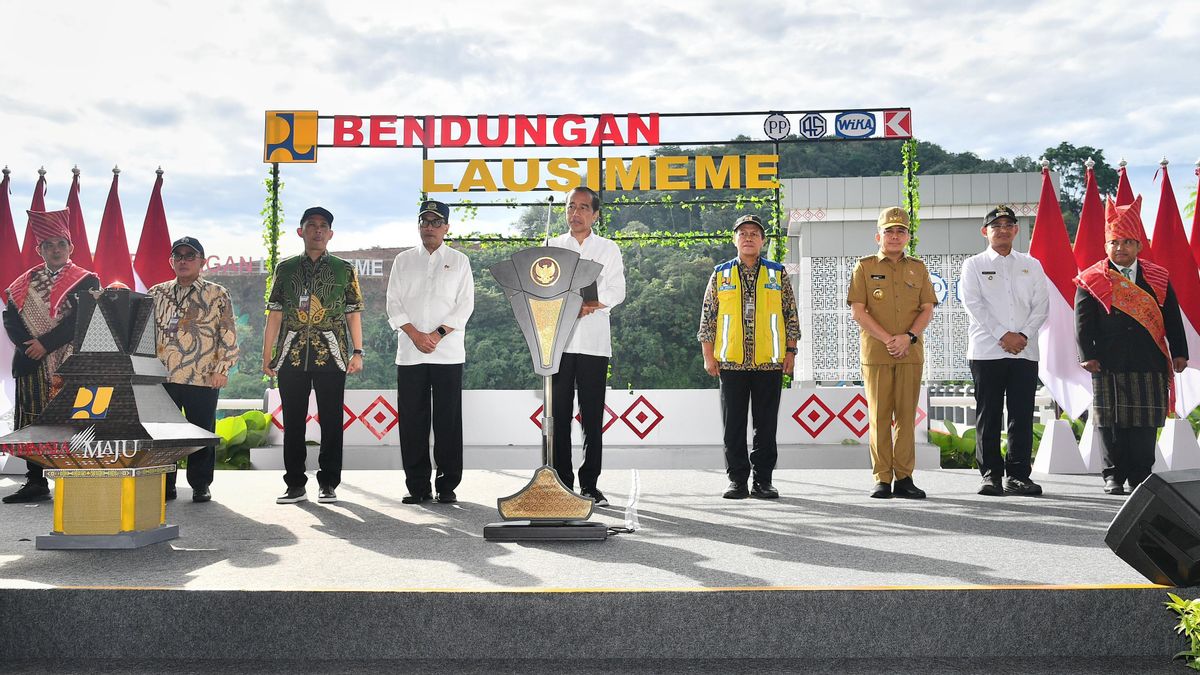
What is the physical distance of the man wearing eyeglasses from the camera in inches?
166

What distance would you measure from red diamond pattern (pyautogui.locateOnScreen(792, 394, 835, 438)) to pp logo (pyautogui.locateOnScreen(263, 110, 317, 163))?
4.92 m

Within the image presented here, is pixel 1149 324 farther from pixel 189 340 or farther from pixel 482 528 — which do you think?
pixel 189 340

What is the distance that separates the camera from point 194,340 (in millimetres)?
4246

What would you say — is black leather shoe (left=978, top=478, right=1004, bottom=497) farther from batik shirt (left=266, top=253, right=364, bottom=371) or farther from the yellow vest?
batik shirt (left=266, top=253, right=364, bottom=371)

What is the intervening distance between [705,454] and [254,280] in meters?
25.2

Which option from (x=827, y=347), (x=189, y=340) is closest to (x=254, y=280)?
(x=827, y=347)

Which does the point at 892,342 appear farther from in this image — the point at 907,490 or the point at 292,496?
the point at 292,496

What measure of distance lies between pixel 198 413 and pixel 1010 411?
13.4 feet

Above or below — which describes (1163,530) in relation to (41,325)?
below

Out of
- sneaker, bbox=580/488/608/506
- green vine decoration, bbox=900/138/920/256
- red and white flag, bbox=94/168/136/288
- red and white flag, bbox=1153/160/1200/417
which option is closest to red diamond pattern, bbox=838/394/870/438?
green vine decoration, bbox=900/138/920/256

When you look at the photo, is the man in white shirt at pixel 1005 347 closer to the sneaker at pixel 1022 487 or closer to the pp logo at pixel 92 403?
the sneaker at pixel 1022 487

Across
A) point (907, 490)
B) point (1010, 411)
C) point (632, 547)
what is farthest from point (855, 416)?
point (632, 547)

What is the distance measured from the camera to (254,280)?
2858 centimetres

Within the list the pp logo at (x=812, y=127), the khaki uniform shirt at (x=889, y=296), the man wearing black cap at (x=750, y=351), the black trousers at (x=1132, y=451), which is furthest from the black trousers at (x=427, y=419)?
the pp logo at (x=812, y=127)
